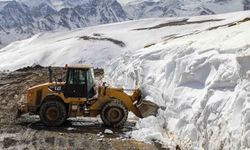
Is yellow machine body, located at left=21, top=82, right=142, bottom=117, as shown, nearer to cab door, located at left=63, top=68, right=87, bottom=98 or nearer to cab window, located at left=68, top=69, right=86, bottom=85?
cab door, located at left=63, top=68, right=87, bottom=98

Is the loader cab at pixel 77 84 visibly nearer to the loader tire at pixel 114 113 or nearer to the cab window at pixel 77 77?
the cab window at pixel 77 77

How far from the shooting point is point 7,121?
20.6 meters

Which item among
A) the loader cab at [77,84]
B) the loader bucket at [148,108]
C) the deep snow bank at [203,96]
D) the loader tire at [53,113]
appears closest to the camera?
the deep snow bank at [203,96]

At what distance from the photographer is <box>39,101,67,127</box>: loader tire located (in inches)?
758

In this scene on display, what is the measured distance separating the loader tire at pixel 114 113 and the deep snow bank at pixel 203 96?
795mm

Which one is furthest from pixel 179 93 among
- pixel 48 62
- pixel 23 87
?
pixel 48 62

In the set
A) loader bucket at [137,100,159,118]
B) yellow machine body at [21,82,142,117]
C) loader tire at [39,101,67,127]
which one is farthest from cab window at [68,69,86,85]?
loader bucket at [137,100,159,118]

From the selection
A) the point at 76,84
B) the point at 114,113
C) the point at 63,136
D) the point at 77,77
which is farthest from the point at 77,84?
the point at 63,136

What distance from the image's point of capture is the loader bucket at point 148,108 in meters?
19.1

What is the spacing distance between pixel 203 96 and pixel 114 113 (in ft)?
14.6

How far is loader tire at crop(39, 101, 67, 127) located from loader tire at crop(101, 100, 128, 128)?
160 cm

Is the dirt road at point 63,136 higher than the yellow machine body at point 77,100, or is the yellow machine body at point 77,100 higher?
the yellow machine body at point 77,100

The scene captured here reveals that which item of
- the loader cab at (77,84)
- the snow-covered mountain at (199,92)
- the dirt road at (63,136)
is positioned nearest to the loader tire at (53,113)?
the dirt road at (63,136)

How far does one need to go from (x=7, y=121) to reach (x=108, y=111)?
456 centimetres
